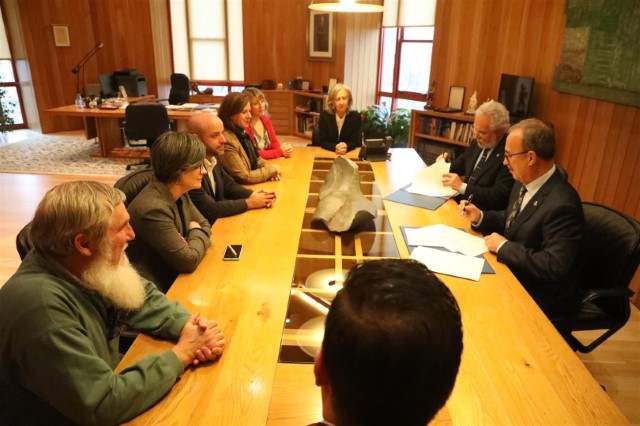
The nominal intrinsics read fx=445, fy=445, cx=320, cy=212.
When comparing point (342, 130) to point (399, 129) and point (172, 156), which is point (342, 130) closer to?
point (172, 156)

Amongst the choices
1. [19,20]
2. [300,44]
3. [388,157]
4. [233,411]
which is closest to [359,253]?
[233,411]

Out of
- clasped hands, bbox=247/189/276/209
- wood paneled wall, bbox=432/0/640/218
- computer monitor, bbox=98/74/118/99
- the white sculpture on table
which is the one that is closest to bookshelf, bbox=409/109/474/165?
the white sculpture on table

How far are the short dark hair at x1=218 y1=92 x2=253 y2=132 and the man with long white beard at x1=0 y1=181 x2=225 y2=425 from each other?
73.3 inches

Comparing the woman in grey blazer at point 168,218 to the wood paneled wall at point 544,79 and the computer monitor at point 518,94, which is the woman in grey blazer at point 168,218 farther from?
the computer monitor at point 518,94

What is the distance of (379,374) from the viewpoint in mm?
642

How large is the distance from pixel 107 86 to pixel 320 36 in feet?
12.2

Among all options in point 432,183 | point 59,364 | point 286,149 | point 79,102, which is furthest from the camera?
point 79,102

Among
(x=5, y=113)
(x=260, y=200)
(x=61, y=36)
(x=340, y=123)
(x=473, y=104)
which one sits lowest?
(x=5, y=113)

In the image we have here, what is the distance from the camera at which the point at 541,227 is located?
2.03m

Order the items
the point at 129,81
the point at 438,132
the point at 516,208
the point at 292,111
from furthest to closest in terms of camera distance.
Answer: the point at 292,111
the point at 129,81
the point at 438,132
the point at 516,208

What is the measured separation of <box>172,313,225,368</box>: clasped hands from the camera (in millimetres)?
1284

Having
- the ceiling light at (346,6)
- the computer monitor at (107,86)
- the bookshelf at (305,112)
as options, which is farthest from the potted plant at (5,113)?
the ceiling light at (346,6)

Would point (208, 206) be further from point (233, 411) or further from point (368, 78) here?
point (368, 78)

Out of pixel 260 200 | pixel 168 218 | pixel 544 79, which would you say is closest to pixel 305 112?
pixel 544 79
